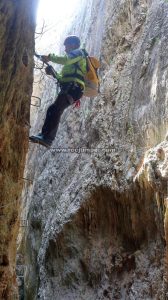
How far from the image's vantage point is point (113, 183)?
8047mm

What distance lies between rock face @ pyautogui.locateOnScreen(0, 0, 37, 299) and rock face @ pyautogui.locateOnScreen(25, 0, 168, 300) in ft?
8.13

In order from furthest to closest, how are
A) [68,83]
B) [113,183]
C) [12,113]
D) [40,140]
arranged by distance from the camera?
1. [113,183]
2. [68,83]
3. [40,140]
4. [12,113]

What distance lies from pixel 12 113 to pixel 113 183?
373cm

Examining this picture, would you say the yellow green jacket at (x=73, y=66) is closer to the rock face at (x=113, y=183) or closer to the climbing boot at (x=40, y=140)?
the climbing boot at (x=40, y=140)

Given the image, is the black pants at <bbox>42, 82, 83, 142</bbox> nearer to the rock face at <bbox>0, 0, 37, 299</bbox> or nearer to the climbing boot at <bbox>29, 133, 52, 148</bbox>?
the climbing boot at <bbox>29, 133, 52, 148</bbox>

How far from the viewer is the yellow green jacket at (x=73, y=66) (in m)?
6.86

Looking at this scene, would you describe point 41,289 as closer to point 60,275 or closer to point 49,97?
point 60,275

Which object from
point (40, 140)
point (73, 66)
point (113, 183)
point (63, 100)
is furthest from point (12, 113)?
point (113, 183)

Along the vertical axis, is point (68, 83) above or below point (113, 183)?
above

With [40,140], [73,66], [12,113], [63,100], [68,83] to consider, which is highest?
[73,66]

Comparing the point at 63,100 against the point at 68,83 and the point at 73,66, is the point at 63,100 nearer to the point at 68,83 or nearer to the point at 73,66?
the point at 68,83

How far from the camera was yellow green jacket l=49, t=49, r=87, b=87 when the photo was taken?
686cm

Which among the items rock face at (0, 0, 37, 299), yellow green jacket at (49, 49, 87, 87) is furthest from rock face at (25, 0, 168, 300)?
rock face at (0, 0, 37, 299)

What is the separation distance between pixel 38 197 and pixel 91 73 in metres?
5.15
